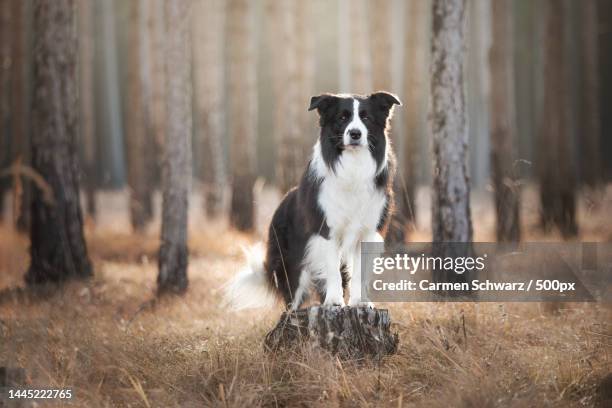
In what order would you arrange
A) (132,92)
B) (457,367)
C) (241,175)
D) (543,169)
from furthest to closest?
→ (132,92) → (241,175) → (543,169) → (457,367)

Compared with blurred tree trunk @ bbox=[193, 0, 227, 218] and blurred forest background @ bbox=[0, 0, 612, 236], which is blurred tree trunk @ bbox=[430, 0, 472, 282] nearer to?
blurred forest background @ bbox=[0, 0, 612, 236]

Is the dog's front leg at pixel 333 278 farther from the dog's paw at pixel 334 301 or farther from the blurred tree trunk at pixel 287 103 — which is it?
the blurred tree trunk at pixel 287 103

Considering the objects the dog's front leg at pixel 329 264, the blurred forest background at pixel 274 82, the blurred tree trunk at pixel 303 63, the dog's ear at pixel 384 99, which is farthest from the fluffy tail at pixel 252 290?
the blurred tree trunk at pixel 303 63

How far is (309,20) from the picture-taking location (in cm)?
1270

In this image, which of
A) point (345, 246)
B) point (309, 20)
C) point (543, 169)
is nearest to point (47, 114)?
point (345, 246)

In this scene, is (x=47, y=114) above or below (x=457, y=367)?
above

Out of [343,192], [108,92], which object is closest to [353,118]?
[343,192]

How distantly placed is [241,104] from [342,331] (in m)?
8.14

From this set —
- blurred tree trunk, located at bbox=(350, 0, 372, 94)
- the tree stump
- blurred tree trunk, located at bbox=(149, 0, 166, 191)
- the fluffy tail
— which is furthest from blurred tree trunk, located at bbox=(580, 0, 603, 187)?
the tree stump

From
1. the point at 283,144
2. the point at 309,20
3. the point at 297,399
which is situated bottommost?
the point at 297,399

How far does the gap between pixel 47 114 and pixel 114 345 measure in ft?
11.9

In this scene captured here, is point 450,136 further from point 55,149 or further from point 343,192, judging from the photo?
point 55,149

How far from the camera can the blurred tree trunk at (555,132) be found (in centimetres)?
1077

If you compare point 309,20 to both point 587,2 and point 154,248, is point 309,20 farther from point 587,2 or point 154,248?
point 587,2
